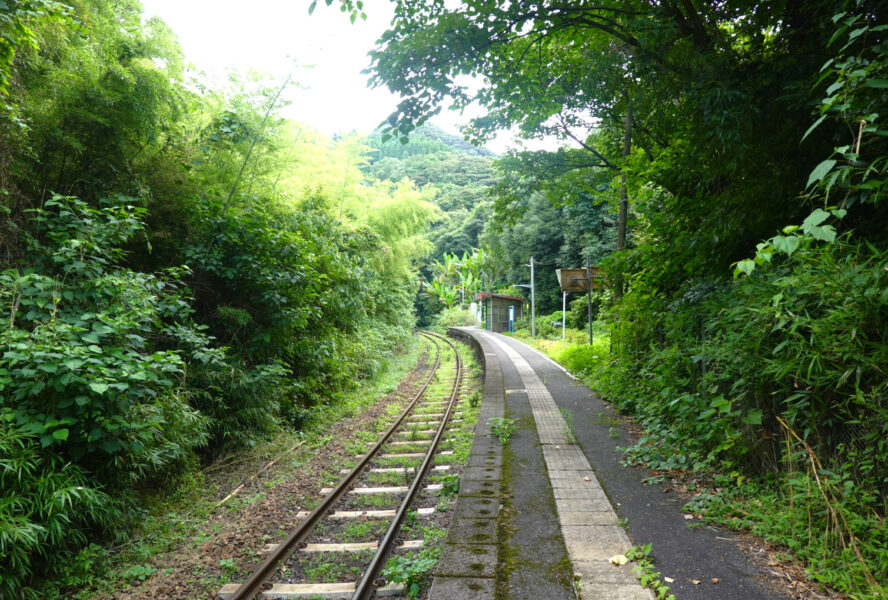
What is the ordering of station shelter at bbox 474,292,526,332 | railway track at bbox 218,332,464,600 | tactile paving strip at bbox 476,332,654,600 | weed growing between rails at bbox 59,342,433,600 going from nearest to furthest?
tactile paving strip at bbox 476,332,654,600
railway track at bbox 218,332,464,600
weed growing between rails at bbox 59,342,433,600
station shelter at bbox 474,292,526,332

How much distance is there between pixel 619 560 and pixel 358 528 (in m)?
2.36

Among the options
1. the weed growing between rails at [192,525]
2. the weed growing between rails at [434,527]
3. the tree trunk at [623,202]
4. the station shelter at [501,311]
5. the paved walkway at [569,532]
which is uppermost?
the tree trunk at [623,202]

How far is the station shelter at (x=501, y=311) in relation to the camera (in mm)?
36594

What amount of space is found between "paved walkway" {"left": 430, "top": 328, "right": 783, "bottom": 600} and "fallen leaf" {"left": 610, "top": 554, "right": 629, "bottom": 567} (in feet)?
0.15

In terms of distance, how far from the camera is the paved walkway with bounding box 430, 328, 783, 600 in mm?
2869

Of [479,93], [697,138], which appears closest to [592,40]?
[479,93]

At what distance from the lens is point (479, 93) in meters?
6.22

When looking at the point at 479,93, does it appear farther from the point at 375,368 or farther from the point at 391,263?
the point at 391,263

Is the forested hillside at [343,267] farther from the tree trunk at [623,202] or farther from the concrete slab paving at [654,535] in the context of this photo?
the tree trunk at [623,202]

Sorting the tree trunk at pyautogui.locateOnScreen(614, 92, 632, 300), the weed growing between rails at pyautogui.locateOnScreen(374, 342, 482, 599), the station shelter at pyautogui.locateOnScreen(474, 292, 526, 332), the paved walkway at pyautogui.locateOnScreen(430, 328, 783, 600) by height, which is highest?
the tree trunk at pyautogui.locateOnScreen(614, 92, 632, 300)

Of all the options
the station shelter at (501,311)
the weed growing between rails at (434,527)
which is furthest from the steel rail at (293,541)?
the station shelter at (501,311)

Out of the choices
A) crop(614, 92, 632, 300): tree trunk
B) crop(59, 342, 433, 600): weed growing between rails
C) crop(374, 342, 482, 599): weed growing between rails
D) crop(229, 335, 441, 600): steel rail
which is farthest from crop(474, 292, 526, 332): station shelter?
crop(229, 335, 441, 600): steel rail

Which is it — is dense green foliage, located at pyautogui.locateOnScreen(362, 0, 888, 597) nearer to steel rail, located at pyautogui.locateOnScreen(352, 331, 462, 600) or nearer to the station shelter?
steel rail, located at pyautogui.locateOnScreen(352, 331, 462, 600)

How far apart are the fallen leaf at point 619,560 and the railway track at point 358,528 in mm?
1557
